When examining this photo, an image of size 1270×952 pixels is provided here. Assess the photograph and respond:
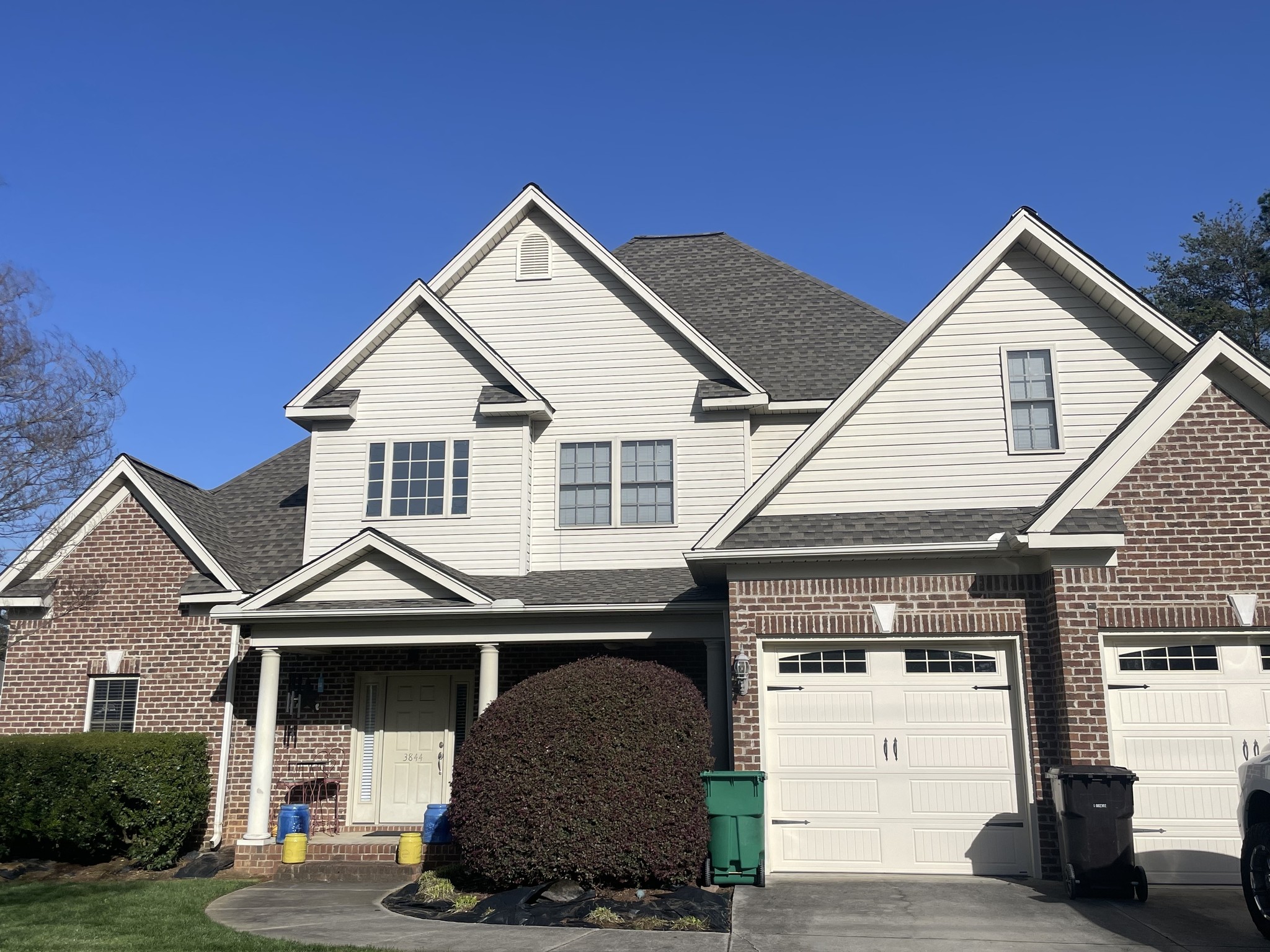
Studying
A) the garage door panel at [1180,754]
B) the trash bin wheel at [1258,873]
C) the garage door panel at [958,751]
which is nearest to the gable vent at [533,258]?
the garage door panel at [958,751]

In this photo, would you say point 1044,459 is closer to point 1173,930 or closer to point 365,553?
point 1173,930

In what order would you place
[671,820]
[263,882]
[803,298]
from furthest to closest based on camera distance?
[803,298]
[263,882]
[671,820]

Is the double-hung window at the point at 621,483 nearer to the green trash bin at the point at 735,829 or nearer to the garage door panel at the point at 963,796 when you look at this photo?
the green trash bin at the point at 735,829

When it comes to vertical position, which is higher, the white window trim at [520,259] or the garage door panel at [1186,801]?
the white window trim at [520,259]

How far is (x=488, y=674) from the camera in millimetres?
13805

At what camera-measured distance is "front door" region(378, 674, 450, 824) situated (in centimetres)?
1548

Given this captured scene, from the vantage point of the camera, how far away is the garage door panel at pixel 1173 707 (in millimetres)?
11055

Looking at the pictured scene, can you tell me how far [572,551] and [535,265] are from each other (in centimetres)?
508

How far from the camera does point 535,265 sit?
17.6 meters

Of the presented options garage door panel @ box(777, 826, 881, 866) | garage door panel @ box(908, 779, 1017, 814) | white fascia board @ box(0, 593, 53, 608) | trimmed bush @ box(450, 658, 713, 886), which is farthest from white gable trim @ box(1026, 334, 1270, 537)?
white fascia board @ box(0, 593, 53, 608)

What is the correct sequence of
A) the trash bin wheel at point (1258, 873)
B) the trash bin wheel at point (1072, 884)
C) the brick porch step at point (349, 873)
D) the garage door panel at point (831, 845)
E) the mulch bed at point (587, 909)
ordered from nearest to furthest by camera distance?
the trash bin wheel at point (1258, 873) → the mulch bed at point (587, 909) → the trash bin wheel at point (1072, 884) → the garage door panel at point (831, 845) → the brick porch step at point (349, 873)

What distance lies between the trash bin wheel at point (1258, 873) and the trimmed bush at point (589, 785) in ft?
16.1

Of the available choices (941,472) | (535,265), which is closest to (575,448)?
(535,265)

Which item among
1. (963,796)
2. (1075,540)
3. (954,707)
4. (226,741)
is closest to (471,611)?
(226,741)
